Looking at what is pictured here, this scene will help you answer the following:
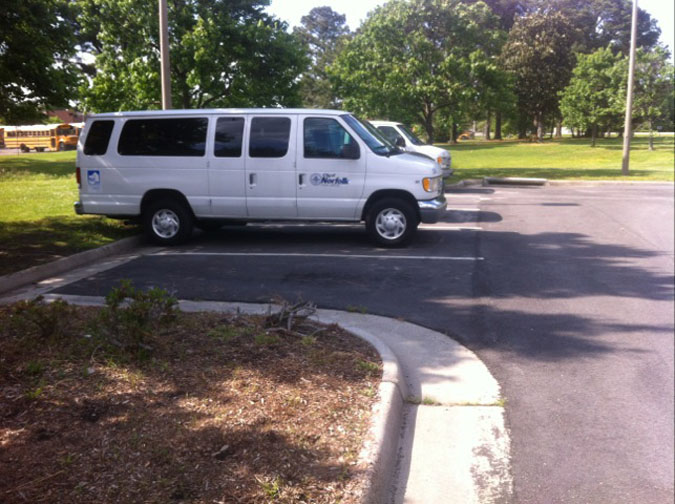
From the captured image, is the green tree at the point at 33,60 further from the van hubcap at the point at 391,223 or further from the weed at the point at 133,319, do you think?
the weed at the point at 133,319

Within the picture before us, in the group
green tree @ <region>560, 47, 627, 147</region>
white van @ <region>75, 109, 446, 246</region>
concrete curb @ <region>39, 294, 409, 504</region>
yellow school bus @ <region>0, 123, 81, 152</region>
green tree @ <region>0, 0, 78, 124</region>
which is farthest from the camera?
green tree @ <region>560, 47, 627, 147</region>

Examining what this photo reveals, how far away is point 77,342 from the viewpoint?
4824 mm

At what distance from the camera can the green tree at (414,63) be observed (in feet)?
96.4

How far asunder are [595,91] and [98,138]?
44.0m

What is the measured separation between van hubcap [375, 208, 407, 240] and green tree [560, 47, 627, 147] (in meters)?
38.2

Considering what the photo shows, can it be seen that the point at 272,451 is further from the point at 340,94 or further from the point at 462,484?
the point at 340,94

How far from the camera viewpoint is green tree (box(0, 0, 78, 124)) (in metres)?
8.34

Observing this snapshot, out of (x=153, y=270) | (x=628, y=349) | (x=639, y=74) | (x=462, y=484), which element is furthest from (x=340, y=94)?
(x=462, y=484)

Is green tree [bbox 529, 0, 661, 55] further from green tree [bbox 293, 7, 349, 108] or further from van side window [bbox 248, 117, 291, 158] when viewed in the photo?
van side window [bbox 248, 117, 291, 158]

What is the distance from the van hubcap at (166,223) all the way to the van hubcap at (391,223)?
3080 mm

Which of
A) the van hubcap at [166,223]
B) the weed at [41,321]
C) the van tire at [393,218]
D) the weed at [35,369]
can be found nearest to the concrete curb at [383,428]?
the weed at [41,321]

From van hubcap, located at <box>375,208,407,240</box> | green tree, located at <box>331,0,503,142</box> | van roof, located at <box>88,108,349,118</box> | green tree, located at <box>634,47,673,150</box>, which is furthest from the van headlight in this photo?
green tree, located at <box>634,47,673,150</box>

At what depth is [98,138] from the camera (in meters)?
10.3

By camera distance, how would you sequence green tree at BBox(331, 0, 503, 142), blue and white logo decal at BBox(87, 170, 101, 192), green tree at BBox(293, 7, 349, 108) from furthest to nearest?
green tree at BBox(293, 7, 349, 108) → green tree at BBox(331, 0, 503, 142) → blue and white logo decal at BBox(87, 170, 101, 192)
